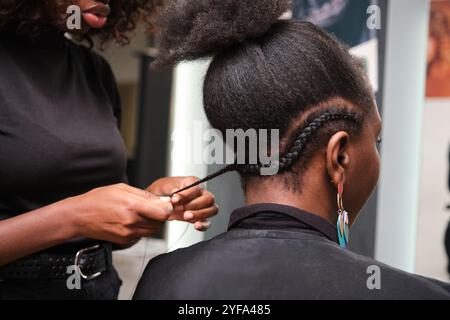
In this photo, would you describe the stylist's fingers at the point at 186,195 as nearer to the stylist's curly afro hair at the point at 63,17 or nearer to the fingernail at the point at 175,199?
the fingernail at the point at 175,199

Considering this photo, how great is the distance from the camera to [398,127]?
173cm

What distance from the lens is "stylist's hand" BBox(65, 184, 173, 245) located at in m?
0.84

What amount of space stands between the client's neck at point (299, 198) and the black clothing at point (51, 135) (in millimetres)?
399

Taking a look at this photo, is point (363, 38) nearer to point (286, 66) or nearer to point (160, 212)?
point (286, 66)

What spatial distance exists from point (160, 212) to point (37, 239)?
26 cm

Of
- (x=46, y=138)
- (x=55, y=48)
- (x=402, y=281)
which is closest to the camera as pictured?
(x=402, y=281)

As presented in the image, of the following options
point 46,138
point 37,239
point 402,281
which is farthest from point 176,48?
point 402,281

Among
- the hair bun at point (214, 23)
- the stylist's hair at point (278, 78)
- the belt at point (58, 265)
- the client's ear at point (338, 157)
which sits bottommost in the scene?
the belt at point (58, 265)

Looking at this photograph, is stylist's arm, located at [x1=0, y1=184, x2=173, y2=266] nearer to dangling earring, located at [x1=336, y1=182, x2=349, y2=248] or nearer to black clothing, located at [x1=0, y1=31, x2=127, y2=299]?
black clothing, located at [x1=0, y1=31, x2=127, y2=299]

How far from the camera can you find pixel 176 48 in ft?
3.32

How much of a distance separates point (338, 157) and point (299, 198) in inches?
3.5

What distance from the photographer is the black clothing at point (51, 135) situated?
40.9 inches

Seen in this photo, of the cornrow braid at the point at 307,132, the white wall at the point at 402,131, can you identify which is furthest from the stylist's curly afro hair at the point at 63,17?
the white wall at the point at 402,131

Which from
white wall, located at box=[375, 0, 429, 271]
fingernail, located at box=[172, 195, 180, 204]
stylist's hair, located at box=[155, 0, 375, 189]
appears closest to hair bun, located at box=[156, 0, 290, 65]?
stylist's hair, located at box=[155, 0, 375, 189]
